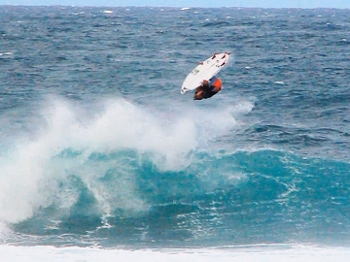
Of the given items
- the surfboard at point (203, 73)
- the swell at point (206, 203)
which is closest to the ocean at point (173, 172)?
the swell at point (206, 203)

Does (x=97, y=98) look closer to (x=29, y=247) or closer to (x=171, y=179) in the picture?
(x=171, y=179)

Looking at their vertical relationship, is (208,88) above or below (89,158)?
above

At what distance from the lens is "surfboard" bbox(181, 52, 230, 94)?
20250mm

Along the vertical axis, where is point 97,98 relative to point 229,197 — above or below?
above

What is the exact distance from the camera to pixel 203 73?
20.7 meters

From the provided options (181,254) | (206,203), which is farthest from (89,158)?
(181,254)

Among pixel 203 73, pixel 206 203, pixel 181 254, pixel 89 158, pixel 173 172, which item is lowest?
pixel 181 254

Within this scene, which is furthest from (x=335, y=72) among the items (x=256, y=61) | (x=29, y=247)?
(x=29, y=247)

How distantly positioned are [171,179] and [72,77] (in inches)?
589

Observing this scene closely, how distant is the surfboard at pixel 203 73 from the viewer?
2025 centimetres

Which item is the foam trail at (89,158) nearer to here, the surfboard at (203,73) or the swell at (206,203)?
the swell at (206,203)

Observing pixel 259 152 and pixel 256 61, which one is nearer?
pixel 259 152

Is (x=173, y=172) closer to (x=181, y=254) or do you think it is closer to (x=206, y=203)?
(x=206, y=203)

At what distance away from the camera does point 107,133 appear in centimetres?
2006
